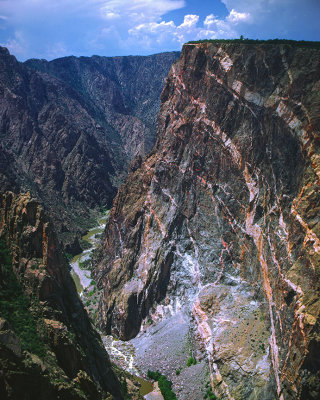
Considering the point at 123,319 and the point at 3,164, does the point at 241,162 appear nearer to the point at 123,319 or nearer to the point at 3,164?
the point at 123,319

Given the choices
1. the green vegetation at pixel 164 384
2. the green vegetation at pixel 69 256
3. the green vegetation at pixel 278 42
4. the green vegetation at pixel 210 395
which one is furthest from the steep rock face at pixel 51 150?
the green vegetation at pixel 210 395

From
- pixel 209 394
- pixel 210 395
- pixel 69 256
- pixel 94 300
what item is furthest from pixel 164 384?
pixel 69 256

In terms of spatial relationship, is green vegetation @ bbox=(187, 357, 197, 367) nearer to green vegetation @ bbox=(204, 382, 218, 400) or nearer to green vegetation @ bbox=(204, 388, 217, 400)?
green vegetation @ bbox=(204, 382, 218, 400)

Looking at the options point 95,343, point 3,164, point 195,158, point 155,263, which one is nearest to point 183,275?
point 155,263

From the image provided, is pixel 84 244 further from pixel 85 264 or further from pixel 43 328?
pixel 43 328

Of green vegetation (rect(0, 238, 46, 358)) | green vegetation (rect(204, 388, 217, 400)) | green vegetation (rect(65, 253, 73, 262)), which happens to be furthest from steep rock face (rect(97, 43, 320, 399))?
green vegetation (rect(65, 253, 73, 262))
